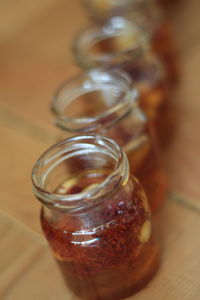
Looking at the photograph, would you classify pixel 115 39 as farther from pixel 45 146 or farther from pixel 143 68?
pixel 45 146

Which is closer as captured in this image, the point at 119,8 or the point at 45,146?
the point at 45,146

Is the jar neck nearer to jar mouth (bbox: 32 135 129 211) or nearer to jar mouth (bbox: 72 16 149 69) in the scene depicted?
jar mouth (bbox: 72 16 149 69)

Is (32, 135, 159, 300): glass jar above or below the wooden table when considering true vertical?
above

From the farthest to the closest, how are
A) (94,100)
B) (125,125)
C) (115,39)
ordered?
(115,39) < (94,100) < (125,125)

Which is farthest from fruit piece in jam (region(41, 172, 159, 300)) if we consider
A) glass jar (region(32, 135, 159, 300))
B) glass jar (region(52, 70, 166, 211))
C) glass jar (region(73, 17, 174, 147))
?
glass jar (region(73, 17, 174, 147))

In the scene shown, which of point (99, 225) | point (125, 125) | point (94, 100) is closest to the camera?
point (99, 225)

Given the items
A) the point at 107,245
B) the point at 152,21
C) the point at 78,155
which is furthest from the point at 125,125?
the point at 152,21
